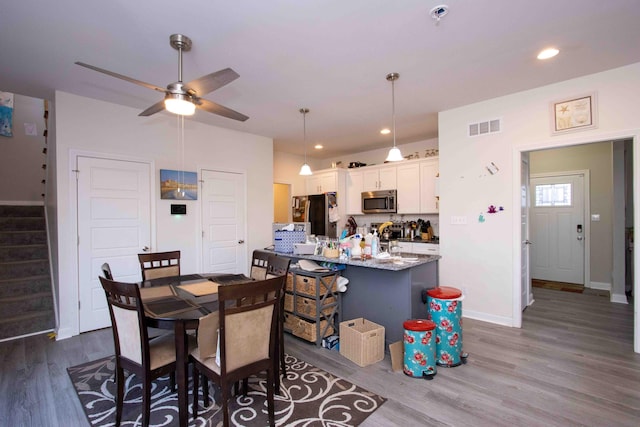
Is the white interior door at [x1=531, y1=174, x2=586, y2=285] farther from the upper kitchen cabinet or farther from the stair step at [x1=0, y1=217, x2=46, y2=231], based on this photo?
the stair step at [x1=0, y1=217, x2=46, y2=231]

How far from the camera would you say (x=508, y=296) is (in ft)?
11.7

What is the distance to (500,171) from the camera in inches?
142

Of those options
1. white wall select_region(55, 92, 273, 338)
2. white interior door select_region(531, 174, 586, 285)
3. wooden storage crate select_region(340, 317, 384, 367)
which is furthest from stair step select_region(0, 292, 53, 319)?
white interior door select_region(531, 174, 586, 285)

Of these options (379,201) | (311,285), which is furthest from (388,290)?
(379,201)

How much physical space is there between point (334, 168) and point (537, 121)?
11.5ft

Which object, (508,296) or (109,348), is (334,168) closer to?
(508,296)

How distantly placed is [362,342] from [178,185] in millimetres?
3264

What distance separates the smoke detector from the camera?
2.00 m

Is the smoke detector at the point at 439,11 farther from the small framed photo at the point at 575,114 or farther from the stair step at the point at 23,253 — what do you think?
the stair step at the point at 23,253

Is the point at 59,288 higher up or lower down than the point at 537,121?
lower down

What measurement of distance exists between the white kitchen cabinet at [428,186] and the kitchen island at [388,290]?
189cm

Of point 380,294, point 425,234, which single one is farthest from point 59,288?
point 425,234

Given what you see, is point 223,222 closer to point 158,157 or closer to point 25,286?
point 158,157

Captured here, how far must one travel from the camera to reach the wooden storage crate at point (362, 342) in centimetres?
266
